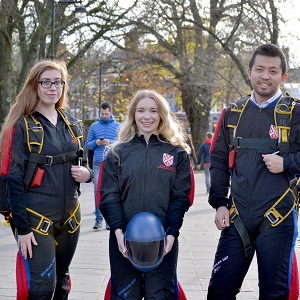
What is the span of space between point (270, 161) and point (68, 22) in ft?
68.5

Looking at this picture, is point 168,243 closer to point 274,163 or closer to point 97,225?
point 274,163

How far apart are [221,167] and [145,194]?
0.71 m

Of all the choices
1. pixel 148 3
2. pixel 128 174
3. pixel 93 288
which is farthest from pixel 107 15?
pixel 128 174

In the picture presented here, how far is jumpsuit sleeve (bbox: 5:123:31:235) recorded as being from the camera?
168 inches

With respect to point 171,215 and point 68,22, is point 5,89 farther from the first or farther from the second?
point 171,215

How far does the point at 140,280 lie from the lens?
425 centimetres

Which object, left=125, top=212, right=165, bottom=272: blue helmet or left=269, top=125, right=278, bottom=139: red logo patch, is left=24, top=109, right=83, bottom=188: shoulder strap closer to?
left=125, top=212, right=165, bottom=272: blue helmet

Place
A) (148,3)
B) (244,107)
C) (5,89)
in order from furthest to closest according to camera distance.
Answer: (148,3) < (5,89) < (244,107)

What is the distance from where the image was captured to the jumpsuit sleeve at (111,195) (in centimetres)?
425

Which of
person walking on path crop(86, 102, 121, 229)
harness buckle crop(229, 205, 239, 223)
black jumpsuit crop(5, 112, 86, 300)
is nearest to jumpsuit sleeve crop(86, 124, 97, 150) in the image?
person walking on path crop(86, 102, 121, 229)

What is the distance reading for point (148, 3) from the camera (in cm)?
2527

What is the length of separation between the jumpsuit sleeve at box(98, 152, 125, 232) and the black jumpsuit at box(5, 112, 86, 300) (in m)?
0.33

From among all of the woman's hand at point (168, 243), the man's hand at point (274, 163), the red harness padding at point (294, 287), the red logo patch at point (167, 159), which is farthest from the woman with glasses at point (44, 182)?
the red harness padding at point (294, 287)

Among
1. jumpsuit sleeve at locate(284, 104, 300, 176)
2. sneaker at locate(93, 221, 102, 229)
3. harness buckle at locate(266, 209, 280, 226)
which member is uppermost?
jumpsuit sleeve at locate(284, 104, 300, 176)
